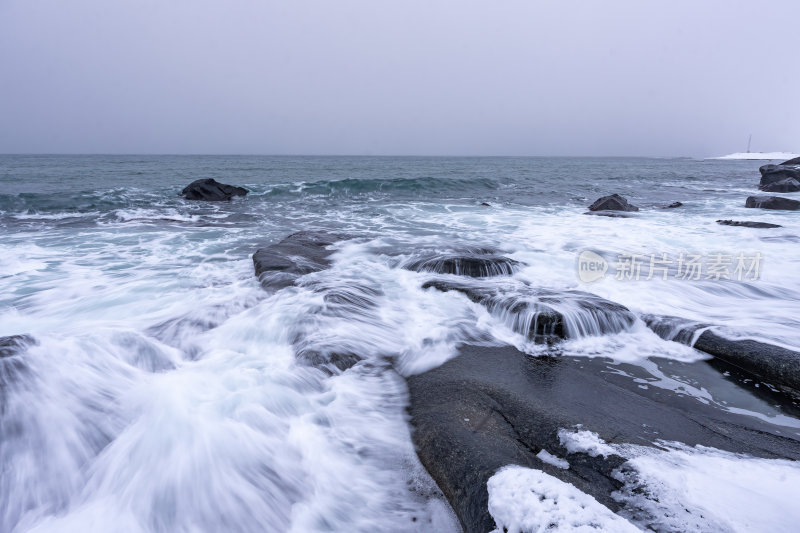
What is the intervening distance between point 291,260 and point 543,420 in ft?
15.9

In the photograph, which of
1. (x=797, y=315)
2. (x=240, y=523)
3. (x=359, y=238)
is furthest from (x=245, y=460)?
(x=359, y=238)

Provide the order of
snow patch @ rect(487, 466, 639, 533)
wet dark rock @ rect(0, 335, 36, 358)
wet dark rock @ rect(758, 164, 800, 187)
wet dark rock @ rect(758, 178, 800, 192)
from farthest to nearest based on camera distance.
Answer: wet dark rock @ rect(758, 164, 800, 187), wet dark rock @ rect(758, 178, 800, 192), wet dark rock @ rect(0, 335, 36, 358), snow patch @ rect(487, 466, 639, 533)

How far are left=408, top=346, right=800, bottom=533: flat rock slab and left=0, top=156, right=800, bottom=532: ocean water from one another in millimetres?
171

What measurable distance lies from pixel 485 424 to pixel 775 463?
1.58m

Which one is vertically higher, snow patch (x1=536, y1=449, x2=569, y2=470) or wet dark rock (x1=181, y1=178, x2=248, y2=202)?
wet dark rock (x1=181, y1=178, x2=248, y2=202)

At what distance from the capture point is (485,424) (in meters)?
2.42

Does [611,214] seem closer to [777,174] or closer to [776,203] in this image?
[776,203]

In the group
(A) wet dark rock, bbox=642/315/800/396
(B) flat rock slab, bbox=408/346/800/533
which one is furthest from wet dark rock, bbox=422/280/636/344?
(B) flat rock slab, bbox=408/346/800/533

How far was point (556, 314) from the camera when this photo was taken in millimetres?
3928

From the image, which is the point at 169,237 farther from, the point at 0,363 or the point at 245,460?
the point at 245,460

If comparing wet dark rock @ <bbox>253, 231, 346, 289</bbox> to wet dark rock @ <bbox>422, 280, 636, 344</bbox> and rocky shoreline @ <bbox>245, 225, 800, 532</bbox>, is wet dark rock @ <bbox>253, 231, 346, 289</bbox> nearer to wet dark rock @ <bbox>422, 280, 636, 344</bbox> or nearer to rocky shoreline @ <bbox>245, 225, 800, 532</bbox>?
rocky shoreline @ <bbox>245, 225, 800, 532</bbox>

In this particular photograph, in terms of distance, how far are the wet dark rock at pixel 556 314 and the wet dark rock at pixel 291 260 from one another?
9.07 ft

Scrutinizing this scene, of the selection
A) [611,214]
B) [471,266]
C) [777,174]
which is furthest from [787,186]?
[471,266]

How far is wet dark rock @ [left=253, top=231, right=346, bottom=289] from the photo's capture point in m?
5.61
